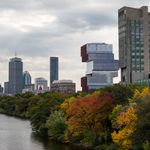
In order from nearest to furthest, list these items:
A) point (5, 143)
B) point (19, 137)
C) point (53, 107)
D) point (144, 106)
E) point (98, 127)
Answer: point (144, 106) < point (98, 127) < point (5, 143) < point (19, 137) < point (53, 107)

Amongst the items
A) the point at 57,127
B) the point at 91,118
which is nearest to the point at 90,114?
the point at 91,118

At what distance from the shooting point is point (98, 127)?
6003 cm

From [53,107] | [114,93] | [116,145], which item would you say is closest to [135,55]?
[53,107]

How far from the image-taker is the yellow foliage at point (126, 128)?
A: 48625 millimetres

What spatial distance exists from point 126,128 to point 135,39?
132 meters

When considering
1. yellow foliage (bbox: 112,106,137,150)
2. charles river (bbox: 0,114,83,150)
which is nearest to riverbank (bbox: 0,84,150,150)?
yellow foliage (bbox: 112,106,137,150)

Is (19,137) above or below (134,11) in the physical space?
below

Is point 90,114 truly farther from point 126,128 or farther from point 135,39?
point 135,39

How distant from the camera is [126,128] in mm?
49875

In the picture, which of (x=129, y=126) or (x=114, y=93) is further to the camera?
(x=114, y=93)

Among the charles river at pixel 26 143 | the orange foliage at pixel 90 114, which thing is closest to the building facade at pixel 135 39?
the charles river at pixel 26 143

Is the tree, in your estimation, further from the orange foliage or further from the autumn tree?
the autumn tree

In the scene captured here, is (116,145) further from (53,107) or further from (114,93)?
(53,107)

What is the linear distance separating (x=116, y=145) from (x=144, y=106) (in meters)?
9.15
